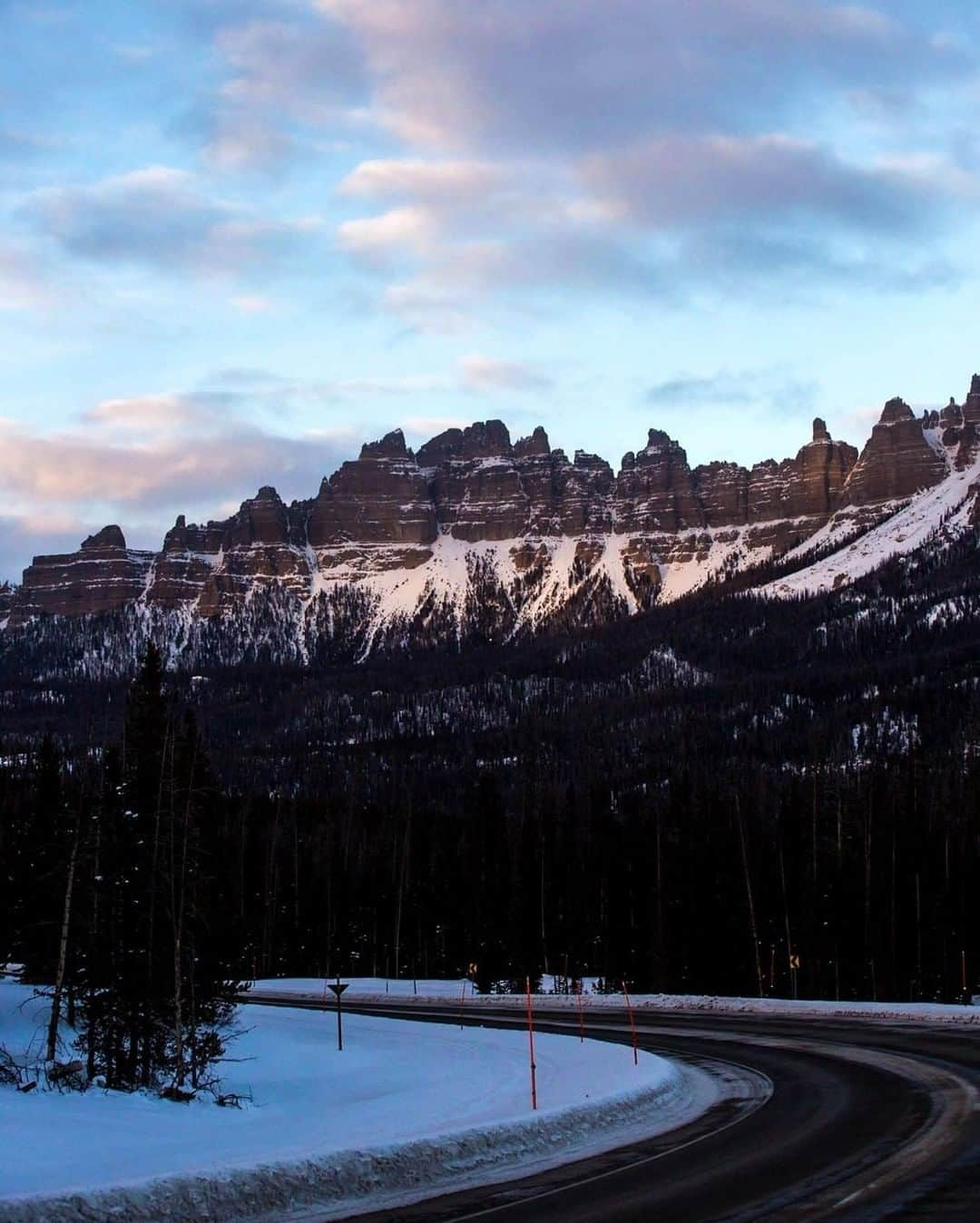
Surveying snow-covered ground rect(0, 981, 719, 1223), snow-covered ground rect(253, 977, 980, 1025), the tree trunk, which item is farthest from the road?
snow-covered ground rect(253, 977, 980, 1025)

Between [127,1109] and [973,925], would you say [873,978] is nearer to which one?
[973,925]

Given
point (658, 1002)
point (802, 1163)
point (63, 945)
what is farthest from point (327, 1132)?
point (658, 1002)

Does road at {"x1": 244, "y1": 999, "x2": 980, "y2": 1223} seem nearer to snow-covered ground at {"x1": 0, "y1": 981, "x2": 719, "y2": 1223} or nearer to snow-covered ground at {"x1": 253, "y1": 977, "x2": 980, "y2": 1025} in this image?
snow-covered ground at {"x1": 0, "y1": 981, "x2": 719, "y2": 1223}

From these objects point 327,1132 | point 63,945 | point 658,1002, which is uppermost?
point 63,945

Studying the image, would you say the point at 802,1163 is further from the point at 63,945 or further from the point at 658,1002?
the point at 658,1002

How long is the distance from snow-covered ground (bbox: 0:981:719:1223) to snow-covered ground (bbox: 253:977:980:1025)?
16627 millimetres

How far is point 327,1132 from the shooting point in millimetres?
21172

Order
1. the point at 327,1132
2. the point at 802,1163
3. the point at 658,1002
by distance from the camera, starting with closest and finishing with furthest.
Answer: the point at 802,1163, the point at 327,1132, the point at 658,1002

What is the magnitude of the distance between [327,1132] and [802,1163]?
6803 millimetres

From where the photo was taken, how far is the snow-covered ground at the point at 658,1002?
163ft

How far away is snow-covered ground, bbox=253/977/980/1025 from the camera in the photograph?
49.6 metres

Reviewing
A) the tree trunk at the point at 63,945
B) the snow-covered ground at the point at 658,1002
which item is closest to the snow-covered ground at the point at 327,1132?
the tree trunk at the point at 63,945

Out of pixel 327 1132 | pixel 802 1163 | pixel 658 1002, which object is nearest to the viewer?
pixel 802 1163

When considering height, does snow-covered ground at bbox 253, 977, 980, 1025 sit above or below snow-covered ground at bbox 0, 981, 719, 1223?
below
